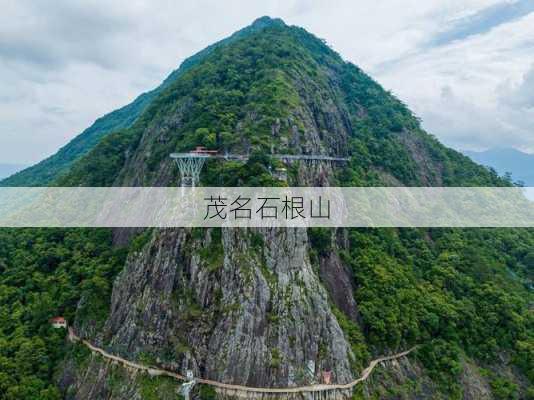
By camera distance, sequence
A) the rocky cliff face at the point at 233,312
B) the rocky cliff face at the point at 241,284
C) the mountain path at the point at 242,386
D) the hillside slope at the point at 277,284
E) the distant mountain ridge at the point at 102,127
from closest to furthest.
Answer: the mountain path at the point at 242,386
the rocky cliff face at the point at 233,312
the rocky cliff face at the point at 241,284
the hillside slope at the point at 277,284
the distant mountain ridge at the point at 102,127

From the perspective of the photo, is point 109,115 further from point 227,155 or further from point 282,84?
point 227,155

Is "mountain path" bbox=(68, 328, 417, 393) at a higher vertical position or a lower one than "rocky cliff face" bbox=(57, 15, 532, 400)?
lower

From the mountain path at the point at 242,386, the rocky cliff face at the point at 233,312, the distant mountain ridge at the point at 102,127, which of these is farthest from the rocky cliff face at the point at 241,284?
the distant mountain ridge at the point at 102,127

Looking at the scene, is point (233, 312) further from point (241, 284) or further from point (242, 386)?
point (242, 386)

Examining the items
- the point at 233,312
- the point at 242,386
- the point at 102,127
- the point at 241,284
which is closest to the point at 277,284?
the point at 241,284

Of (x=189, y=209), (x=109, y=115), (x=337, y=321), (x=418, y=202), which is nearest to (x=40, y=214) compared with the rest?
(x=189, y=209)

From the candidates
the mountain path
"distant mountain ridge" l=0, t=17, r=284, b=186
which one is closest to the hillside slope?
the mountain path

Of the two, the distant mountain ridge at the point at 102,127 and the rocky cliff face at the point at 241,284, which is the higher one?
the distant mountain ridge at the point at 102,127

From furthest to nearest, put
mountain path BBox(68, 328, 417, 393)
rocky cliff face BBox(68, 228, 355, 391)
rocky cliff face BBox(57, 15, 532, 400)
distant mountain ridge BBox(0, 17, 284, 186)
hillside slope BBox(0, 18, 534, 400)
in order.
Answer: distant mountain ridge BBox(0, 17, 284, 186) < hillside slope BBox(0, 18, 534, 400) < rocky cliff face BBox(57, 15, 532, 400) < rocky cliff face BBox(68, 228, 355, 391) < mountain path BBox(68, 328, 417, 393)

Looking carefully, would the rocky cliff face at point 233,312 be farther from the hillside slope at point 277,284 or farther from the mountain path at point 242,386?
the mountain path at point 242,386

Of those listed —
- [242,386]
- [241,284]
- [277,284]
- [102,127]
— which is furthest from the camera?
[102,127]

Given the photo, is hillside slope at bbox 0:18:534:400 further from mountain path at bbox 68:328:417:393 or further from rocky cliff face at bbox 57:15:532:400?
mountain path at bbox 68:328:417:393
